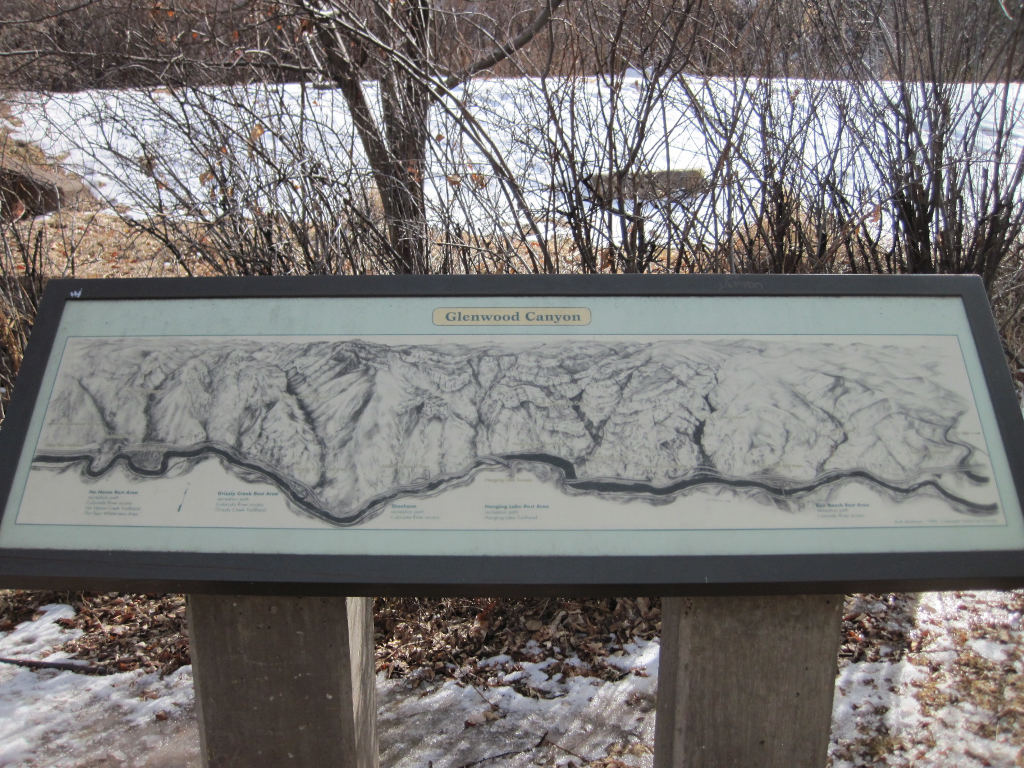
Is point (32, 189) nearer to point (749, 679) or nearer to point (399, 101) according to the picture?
point (399, 101)

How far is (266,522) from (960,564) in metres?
1.40

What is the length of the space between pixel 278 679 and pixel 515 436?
81 cm

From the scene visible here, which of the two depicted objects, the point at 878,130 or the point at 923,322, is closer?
the point at 923,322

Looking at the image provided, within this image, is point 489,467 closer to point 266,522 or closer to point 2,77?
point 266,522

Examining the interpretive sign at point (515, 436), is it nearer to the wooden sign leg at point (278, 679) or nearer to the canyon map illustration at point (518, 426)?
the canyon map illustration at point (518, 426)

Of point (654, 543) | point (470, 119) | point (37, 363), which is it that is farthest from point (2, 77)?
point (654, 543)

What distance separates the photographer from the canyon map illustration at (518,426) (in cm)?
165

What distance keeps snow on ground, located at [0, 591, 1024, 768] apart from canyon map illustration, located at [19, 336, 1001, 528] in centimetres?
152

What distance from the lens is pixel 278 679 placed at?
1.84 metres

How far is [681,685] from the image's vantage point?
5.93 ft

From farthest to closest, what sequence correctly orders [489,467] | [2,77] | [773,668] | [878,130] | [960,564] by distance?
[2,77] < [878,130] < [773,668] < [489,467] < [960,564]

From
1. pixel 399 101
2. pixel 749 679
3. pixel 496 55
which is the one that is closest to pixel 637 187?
pixel 399 101

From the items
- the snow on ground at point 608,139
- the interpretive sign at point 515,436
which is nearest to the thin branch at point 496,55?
the snow on ground at point 608,139

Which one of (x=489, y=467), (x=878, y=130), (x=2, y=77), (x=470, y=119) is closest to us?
(x=489, y=467)
